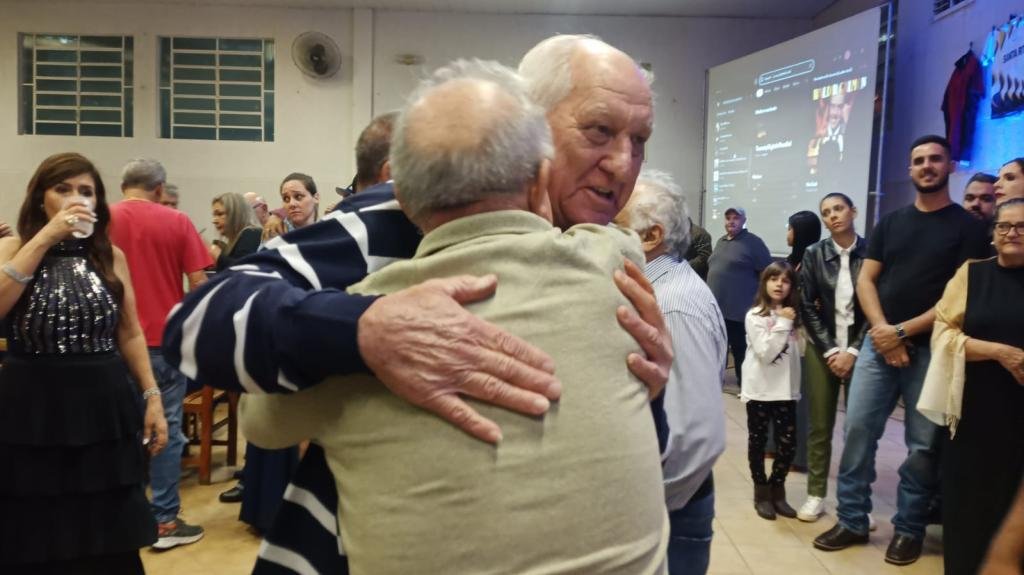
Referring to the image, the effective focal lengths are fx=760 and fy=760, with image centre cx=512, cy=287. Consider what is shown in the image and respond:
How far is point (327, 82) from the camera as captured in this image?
948cm

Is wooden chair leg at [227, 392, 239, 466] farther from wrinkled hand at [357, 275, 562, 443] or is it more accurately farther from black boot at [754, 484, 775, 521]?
wrinkled hand at [357, 275, 562, 443]

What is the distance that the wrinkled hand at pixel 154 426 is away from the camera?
2.68m

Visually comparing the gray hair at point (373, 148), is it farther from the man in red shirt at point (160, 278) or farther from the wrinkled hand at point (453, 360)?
the man in red shirt at point (160, 278)

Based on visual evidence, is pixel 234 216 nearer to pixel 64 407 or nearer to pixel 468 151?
pixel 64 407

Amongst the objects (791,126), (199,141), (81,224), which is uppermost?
(791,126)

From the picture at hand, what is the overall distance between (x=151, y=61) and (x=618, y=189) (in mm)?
9539

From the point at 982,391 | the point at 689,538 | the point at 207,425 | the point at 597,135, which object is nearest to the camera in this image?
the point at 597,135

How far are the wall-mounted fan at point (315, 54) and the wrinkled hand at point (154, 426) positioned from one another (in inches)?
291

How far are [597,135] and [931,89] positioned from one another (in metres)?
6.64

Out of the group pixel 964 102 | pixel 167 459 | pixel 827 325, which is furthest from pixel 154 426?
pixel 964 102

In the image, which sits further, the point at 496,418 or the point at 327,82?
the point at 327,82

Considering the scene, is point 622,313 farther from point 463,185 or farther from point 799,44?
point 799,44

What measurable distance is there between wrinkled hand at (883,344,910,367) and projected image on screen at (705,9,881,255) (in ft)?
11.0

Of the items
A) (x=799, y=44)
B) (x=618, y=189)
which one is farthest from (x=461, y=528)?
(x=799, y=44)
